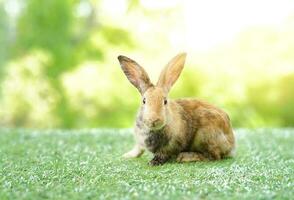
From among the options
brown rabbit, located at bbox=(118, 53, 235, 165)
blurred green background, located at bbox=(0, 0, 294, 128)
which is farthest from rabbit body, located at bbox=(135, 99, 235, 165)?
blurred green background, located at bbox=(0, 0, 294, 128)

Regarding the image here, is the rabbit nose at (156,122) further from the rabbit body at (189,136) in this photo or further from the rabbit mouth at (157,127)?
the rabbit body at (189,136)

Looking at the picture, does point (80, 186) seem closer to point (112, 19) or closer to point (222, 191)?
point (222, 191)

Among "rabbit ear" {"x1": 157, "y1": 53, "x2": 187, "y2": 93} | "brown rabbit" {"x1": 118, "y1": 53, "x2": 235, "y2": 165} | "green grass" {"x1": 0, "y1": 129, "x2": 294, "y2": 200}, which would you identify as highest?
"rabbit ear" {"x1": 157, "y1": 53, "x2": 187, "y2": 93}

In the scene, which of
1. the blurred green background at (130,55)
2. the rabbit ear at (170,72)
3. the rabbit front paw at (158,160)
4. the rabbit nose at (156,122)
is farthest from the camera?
the blurred green background at (130,55)

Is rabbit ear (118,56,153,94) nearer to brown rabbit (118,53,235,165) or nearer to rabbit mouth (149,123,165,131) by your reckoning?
brown rabbit (118,53,235,165)

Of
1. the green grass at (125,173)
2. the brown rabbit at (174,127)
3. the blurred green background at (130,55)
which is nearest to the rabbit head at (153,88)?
the brown rabbit at (174,127)

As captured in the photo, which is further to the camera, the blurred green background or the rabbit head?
the blurred green background

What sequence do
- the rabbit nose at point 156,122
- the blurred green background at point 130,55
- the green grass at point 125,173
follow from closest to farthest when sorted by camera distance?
the green grass at point 125,173, the rabbit nose at point 156,122, the blurred green background at point 130,55

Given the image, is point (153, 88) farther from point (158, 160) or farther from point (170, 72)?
point (158, 160)
